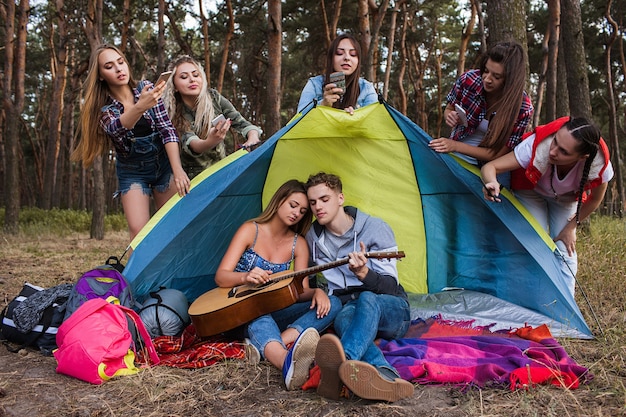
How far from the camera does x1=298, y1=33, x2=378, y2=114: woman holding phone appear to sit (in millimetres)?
3390

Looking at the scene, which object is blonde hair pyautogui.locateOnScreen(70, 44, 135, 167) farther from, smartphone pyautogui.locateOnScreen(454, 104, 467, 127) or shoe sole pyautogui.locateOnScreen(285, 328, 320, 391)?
smartphone pyautogui.locateOnScreen(454, 104, 467, 127)

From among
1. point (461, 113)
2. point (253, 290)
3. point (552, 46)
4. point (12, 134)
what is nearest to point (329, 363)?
point (253, 290)

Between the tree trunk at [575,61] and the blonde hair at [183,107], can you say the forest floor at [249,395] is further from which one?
the tree trunk at [575,61]

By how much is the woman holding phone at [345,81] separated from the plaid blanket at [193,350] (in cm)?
157

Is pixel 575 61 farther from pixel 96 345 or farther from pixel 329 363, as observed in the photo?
pixel 96 345

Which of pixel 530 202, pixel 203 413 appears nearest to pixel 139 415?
pixel 203 413

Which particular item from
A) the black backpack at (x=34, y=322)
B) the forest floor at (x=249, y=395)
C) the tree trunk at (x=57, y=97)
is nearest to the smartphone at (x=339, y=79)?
the forest floor at (x=249, y=395)

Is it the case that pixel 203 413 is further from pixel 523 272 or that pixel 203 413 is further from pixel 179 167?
pixel 523 272

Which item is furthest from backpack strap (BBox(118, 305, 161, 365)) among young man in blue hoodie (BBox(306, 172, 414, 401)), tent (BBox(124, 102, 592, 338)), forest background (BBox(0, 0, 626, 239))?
forest background (BBox(0, 0, 626, 239))

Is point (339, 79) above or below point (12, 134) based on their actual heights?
below

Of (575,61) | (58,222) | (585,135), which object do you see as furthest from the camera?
(58,222)

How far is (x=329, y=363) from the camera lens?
6.73 ft

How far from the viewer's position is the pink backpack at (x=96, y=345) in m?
2.37

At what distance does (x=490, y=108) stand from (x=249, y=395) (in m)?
2.14
